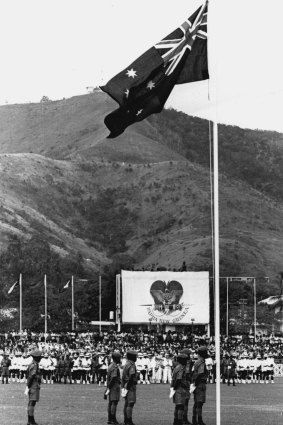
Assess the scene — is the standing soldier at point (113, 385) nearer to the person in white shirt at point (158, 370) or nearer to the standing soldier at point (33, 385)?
the standing soldier at point (33, 385)

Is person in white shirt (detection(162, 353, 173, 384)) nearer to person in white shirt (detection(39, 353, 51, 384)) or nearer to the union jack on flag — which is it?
person in white shirt (detection(39, 353, 51, 384))

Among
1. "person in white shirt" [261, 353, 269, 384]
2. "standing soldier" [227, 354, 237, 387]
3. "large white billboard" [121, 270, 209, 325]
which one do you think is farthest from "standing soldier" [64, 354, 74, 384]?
"large white billboard" [121, 270, 209, 325]

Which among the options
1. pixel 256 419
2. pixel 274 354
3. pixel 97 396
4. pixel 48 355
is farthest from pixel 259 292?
pixel 256 419

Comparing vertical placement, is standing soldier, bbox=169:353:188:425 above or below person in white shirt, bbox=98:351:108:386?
below

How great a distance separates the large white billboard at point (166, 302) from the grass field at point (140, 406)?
4564 cm

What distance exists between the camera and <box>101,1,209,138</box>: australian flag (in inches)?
965

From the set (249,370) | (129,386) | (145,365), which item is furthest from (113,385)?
(249,370)

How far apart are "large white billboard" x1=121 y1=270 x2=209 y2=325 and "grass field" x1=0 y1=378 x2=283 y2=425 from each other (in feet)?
150

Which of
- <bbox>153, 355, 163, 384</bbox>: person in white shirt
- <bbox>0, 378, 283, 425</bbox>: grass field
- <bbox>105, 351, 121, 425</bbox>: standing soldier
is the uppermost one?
<bbox>153, 355, 163, 384</bbox>: person in white shirt

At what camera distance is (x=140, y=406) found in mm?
38750

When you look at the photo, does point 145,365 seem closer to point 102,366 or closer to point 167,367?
point 167,367

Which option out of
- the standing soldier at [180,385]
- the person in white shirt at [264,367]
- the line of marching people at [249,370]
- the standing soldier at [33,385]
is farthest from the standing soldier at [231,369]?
the standing soldier at [180,385]

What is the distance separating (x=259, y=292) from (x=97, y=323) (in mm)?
41326

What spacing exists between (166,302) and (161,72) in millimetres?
72892
